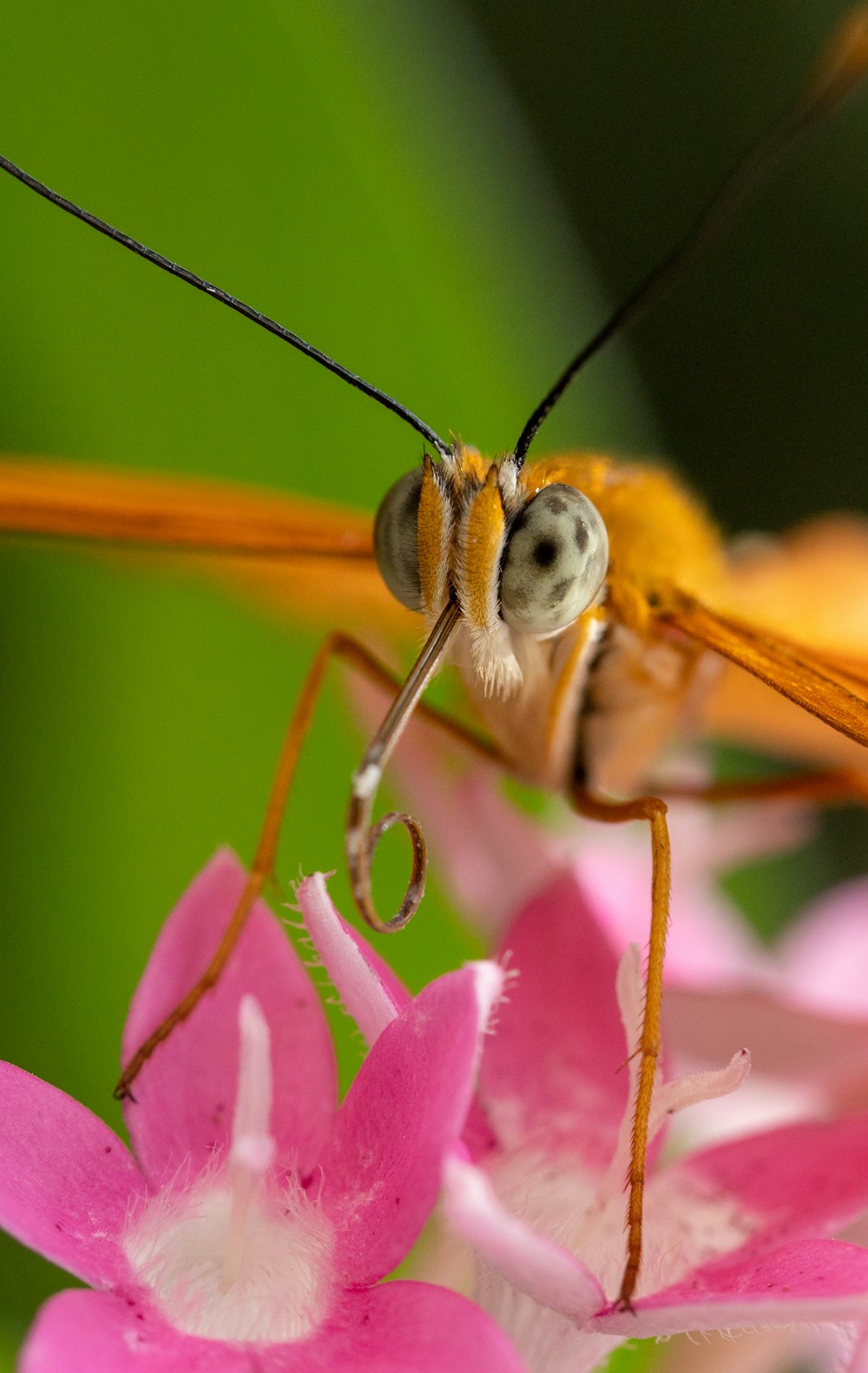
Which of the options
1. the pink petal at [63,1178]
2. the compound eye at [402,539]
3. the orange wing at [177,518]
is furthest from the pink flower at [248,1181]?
the orange wing at [177,518]

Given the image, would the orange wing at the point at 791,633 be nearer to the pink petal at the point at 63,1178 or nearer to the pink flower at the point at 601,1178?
the pink flower at the point at 601,1178

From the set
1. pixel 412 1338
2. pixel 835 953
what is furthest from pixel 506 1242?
pixel 835 953

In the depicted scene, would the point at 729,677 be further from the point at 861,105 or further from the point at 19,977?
the point at 861,105

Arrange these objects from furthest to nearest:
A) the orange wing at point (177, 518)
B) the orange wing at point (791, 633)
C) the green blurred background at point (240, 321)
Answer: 1. the green blurred background at point (240, 321)
2. the orange wing at point (177, 518)
3. the orange wing at point (791, 633)

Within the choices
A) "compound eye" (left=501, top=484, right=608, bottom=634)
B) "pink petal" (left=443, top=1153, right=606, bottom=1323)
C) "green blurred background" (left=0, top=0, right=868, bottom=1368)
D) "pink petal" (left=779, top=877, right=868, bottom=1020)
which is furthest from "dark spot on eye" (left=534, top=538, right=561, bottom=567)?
"pink petal" (left=779, top=877, right=868, bottom=1020)

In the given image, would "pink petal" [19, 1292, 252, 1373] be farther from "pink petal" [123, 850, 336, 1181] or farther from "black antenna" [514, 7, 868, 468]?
"black antenna" [514, 7, 868, 468]
